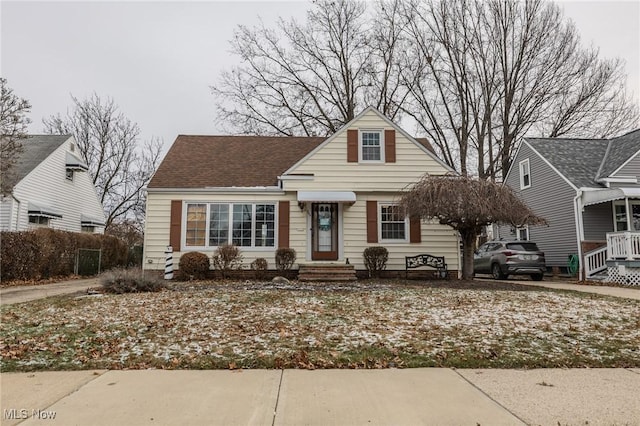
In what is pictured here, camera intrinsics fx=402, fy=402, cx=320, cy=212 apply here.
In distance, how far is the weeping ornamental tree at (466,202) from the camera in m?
11.8

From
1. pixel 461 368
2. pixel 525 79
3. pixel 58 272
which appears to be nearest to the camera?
pixel 461 368

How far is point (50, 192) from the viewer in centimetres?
2125

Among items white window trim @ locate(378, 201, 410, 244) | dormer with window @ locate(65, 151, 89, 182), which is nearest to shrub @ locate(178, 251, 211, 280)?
white window trim @ locate(378, 201, 410, 244)

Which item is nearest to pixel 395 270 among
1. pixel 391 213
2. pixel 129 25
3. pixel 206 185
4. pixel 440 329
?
pixel 391 213

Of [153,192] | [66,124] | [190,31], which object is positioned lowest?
[153,192]

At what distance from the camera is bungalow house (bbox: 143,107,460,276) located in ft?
48.9

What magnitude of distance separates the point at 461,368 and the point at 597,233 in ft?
55.1

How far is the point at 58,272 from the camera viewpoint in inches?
636

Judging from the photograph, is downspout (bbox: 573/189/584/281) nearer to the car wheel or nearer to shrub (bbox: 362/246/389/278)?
the car wheel

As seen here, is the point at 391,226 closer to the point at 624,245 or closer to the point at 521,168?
the point at 624,245

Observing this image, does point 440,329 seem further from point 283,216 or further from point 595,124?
point 595,124

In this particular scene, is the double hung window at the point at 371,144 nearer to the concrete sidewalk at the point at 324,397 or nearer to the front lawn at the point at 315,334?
the front lawn at the point at 315,334

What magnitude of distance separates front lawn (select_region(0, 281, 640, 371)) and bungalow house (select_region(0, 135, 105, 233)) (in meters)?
13.0

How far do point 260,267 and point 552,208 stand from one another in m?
14.0
